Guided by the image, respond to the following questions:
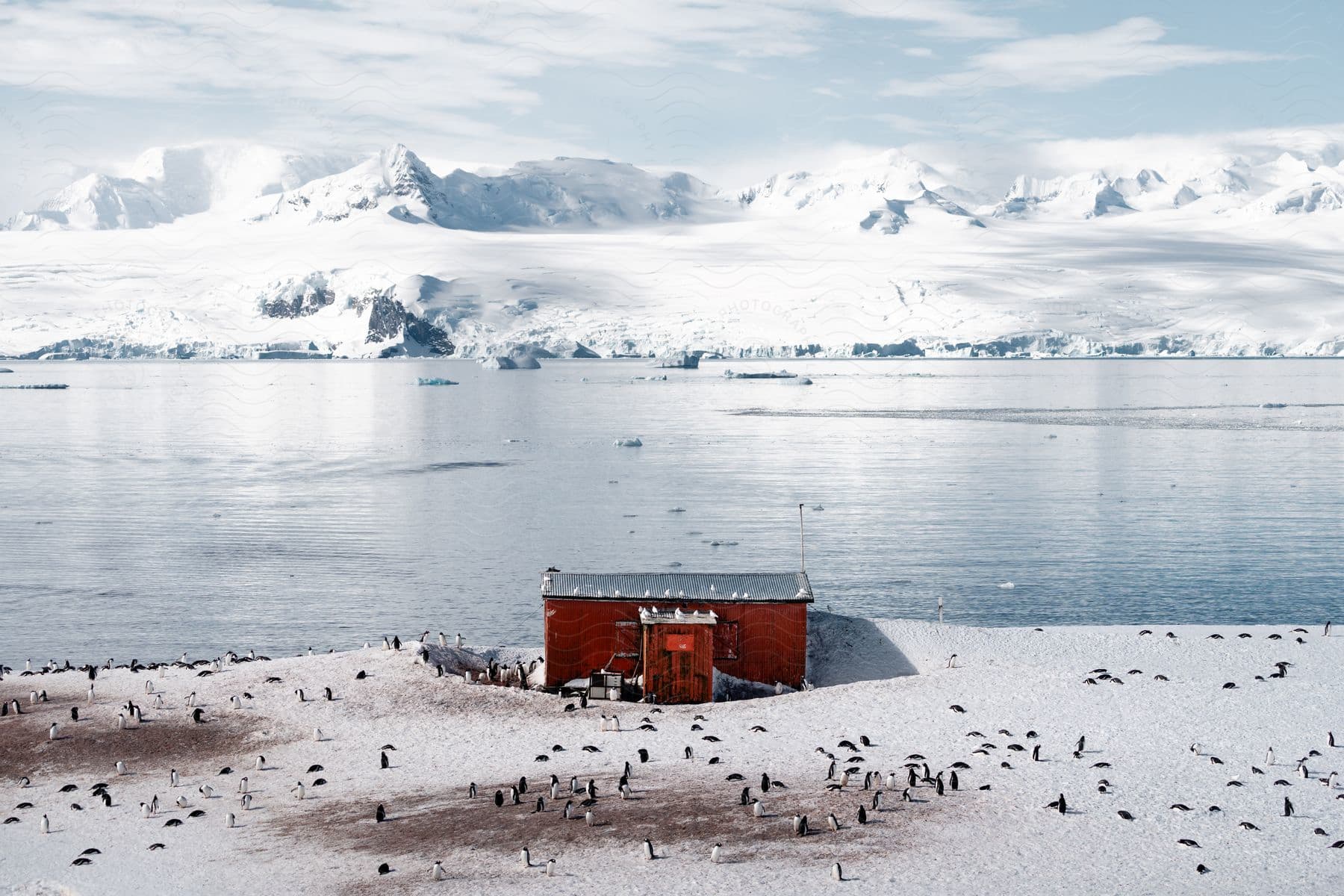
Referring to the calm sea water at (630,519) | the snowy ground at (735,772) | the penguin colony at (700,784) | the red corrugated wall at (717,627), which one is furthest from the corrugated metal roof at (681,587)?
the calm sea water at (630,519)

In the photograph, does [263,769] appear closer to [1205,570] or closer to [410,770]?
[410,770]

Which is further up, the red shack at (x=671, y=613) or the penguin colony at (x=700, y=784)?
the red shack at (x=671, y=613)

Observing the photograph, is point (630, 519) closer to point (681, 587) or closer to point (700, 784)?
point (681, 587)

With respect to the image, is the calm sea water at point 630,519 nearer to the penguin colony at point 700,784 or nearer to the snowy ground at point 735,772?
the snowy ground at point 735,772

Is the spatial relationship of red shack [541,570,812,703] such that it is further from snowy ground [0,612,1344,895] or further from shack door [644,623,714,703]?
snowy ground [0,612,1344,895]

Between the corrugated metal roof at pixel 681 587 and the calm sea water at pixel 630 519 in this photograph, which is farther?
the calm sea water at pixel 630 519

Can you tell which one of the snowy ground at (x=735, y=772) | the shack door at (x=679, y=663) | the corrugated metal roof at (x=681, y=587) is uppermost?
the corrugated metal roof at (x=681, y=587)
